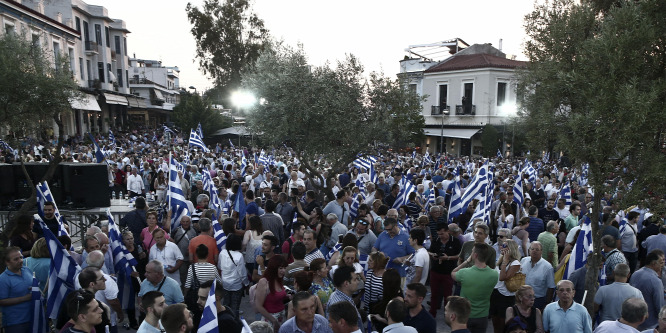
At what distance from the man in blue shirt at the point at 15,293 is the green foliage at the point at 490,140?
32.9m

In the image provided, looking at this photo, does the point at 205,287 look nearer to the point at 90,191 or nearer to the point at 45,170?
the point at 90,191

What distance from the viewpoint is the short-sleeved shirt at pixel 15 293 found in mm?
4660

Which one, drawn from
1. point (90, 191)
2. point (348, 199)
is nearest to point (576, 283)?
point (348, 199)

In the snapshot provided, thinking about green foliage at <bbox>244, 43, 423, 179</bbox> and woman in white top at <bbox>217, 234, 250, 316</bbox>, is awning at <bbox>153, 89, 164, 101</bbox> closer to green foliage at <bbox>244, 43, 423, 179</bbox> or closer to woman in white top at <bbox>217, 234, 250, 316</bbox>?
green foliage at <bbox>244, 43, 423, 179</bbox>

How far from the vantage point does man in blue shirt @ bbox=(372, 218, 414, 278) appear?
20.2 feet

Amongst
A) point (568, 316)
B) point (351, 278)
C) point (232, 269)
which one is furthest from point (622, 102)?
point (232, 269)

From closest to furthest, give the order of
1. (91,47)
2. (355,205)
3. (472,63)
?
(355,205), (472,63), (91,47)

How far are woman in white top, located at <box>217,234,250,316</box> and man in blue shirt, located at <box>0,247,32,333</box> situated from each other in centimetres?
211

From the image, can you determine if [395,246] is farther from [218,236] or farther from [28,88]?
[28,88]

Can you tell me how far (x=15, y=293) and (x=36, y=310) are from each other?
1.03 ft

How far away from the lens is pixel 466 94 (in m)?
36.8

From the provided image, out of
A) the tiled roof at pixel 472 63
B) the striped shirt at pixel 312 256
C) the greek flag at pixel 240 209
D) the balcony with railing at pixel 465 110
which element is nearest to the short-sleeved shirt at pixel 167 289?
the striped shirt at pixel 312 256

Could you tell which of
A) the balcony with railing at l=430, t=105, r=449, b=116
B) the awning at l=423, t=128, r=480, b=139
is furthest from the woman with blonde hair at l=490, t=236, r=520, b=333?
the balcony with railing at l=430, t=105, r=449, b=116

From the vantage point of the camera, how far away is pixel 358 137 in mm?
11461
